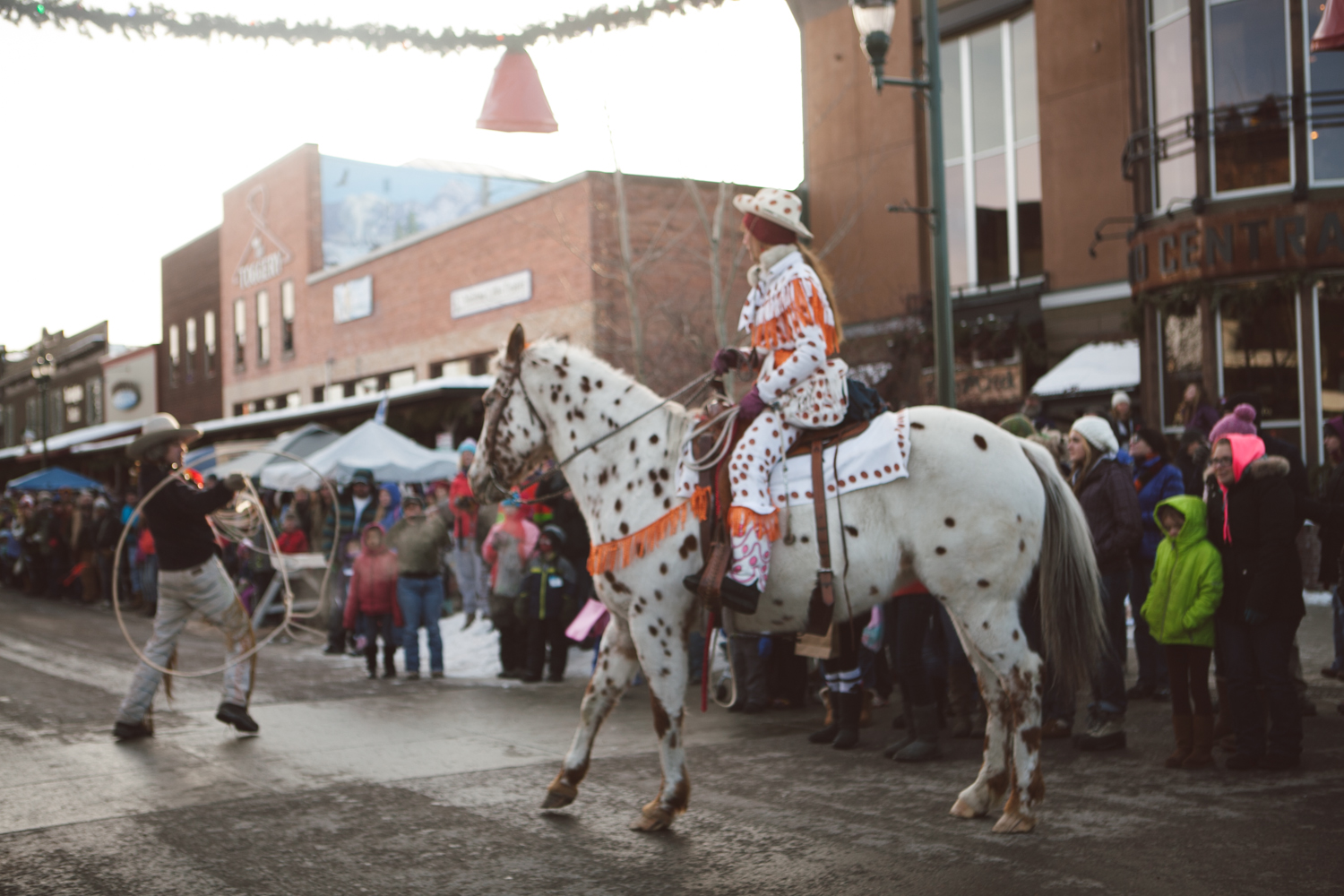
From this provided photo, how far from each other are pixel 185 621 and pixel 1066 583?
6085 mm

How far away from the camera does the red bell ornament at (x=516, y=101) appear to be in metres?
5.28

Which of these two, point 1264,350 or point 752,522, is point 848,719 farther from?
point 1264,350

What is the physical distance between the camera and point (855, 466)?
557 centimetres

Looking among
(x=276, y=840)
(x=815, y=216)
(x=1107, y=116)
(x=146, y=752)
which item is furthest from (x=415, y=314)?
(x=276, y=840)

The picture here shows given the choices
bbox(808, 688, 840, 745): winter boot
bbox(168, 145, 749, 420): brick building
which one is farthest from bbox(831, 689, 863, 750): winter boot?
bbox(168, 145, 749, 420): brick building

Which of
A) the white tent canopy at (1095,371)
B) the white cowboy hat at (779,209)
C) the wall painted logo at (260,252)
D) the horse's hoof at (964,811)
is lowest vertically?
the horse's hoof at (964,811)

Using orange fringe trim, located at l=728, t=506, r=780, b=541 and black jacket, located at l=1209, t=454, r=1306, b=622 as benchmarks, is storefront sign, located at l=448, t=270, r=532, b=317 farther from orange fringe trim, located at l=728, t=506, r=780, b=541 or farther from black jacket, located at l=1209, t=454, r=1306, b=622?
orange fringe trim, located at l=728, t=506, r=780, b=541

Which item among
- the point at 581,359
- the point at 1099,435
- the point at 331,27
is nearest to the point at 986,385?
the point at 1099,435

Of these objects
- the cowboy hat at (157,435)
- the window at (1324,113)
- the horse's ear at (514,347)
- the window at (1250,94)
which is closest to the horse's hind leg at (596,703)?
the horse's ear at (514,347)

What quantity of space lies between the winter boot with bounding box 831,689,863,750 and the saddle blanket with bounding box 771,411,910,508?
257 centimetres

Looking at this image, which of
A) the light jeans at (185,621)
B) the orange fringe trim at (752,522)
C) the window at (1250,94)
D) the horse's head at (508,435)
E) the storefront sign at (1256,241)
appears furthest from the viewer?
the window at (1250,94)

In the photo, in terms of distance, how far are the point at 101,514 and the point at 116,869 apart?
64.4ft

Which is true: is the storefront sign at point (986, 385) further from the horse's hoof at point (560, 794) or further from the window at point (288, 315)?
the window at point (288, 315)

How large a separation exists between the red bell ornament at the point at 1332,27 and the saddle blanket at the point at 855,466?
341 cm
